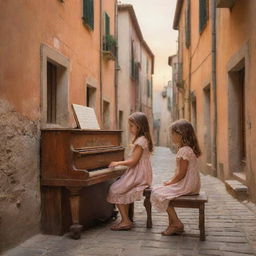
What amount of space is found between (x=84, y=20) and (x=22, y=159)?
4.49 metres

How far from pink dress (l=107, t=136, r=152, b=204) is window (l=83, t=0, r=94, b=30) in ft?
13.5

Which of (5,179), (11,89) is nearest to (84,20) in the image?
(11,89)

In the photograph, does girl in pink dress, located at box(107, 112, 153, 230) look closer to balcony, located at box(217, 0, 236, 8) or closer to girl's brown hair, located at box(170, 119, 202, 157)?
girl's brown hair, located at box(170, 119, 202, 157)

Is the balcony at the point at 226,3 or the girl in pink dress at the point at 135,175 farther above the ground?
the balcony at the point at 226,3

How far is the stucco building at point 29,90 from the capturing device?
156 inches

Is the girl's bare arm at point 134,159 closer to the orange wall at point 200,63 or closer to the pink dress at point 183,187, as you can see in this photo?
the pink dress at point 183,187

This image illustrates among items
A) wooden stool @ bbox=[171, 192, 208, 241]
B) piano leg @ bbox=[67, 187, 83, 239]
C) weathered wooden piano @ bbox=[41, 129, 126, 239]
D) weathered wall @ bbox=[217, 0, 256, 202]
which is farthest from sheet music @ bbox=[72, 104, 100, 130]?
weathered wall @ bbox=[217, 0, 256, 202]

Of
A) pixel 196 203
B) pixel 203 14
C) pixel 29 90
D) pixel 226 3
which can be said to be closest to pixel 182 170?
pixel 196 203

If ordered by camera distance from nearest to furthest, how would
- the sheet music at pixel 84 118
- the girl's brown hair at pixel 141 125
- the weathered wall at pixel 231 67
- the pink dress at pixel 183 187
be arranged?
the pink dress at pixel 183 187 < the girl's brown hair at pixel 141 125 < the sheet music at pixel 84 118 < the weathered wall at pixel 231 67

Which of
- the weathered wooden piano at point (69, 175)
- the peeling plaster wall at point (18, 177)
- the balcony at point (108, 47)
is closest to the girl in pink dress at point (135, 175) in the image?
the weathered wooden piano at point (69, 175)

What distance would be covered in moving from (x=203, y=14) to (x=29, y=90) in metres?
7.43

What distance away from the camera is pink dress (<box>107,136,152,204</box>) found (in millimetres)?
4762

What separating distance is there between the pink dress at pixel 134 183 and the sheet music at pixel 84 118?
2.52 ft

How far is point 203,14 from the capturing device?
10664 millimetres
